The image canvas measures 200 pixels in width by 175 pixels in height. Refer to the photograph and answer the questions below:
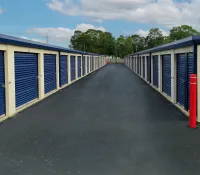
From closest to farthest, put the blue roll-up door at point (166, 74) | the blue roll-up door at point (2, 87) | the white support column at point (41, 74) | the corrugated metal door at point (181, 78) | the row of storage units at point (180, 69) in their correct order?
the row of storage units at point (180, 69) < the blue roll-up door at point (2, 87) < the corrugated metal door at point (181, 78) < the blue roll-up door at point (166, 74) < the white support column at point (41, 74)

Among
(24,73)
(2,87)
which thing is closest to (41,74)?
(24,73)

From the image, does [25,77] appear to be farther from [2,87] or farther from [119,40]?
[119,40]

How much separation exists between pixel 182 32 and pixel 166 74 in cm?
9715

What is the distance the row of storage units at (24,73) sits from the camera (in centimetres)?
1009

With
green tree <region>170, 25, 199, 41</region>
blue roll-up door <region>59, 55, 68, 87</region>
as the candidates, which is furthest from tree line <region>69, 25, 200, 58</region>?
blue roll-up door <region>59, 55, 68, 87</region>

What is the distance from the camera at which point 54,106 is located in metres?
12.3

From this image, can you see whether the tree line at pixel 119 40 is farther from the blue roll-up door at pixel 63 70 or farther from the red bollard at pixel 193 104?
the red bollard at pixel 193 104

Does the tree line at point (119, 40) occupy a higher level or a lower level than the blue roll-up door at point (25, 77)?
higher

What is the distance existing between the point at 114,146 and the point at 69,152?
3.50ft

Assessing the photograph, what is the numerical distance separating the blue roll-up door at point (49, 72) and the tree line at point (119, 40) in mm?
86042

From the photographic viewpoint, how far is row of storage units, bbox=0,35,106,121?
1009 centimetres

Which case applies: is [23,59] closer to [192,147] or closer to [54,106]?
[54,106]

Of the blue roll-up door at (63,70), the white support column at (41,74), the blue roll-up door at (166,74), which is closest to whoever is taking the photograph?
the blue roll-up door at (166,74)

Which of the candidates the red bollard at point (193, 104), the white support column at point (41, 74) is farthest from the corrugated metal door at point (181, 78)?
the white support column at point (41, 74)
